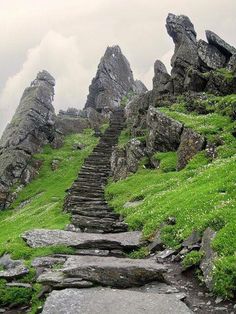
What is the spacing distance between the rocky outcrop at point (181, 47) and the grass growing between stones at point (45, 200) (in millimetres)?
22088

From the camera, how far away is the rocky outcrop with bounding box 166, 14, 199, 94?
6881 centimetres

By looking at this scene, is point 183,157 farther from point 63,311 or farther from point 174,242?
point 63,311

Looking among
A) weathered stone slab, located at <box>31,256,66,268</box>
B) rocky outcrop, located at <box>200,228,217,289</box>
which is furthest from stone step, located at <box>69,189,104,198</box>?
rocky outcrop, located at <box>200,228,217,289</box>

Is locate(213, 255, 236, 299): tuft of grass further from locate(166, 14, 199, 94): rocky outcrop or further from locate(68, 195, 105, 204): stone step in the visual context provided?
locate(166, 14, 199, 94): rocky outcrop

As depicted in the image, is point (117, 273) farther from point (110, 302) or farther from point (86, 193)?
point (86, 193)

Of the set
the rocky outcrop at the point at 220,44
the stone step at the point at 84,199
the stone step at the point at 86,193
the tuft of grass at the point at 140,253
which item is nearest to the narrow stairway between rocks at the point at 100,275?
the tuft of grass at the point at 140,253

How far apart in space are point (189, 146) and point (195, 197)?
57.8 feet

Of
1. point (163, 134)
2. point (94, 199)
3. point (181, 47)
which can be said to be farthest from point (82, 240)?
point (181, 47)

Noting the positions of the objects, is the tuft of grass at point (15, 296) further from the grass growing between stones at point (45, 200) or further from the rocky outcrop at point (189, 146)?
the rocky outcrop at point (189, 146)

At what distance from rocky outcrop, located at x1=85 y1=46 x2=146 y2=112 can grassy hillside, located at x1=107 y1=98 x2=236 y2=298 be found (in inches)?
3089

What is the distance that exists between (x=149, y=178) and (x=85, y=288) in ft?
83.4

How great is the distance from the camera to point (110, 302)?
1452 cm

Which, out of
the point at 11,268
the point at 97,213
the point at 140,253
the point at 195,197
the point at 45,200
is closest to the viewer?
the point at 11,268

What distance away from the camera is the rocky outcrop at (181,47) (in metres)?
68.8
